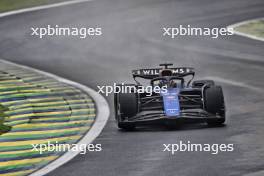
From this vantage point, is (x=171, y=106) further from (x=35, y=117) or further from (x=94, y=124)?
(x=35, y=117)

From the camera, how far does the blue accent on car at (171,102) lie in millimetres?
16531

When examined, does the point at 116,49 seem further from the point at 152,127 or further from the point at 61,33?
the point at 152,127

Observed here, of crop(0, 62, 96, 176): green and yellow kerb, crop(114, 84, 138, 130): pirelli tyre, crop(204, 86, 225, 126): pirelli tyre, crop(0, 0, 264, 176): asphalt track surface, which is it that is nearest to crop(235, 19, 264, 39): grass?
crop(0, 0, 264, 176): asphalt track surface

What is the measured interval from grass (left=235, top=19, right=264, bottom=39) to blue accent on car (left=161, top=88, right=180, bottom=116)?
14.2 metres

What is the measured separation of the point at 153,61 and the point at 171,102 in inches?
395

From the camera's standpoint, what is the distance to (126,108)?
1675 cm

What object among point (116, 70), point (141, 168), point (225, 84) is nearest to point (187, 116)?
point (141, 168)

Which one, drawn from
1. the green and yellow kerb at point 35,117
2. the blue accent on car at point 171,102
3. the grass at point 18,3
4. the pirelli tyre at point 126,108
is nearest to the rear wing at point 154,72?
the blue accent on car at point 171,102

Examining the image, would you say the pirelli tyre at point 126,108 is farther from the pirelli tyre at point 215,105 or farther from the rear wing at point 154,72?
the pirelli tyre at point 215,105

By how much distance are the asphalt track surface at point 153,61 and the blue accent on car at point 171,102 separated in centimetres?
40

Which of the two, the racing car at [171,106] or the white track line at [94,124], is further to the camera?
the racing car at [171,106]

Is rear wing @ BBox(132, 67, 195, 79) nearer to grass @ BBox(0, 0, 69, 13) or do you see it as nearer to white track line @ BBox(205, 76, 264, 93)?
white track line @ BBox(205, 76, 264, 93)

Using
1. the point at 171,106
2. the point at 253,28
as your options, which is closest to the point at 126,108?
the point at 171,106

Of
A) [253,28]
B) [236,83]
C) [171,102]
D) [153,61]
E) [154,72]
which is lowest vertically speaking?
[171,102]
